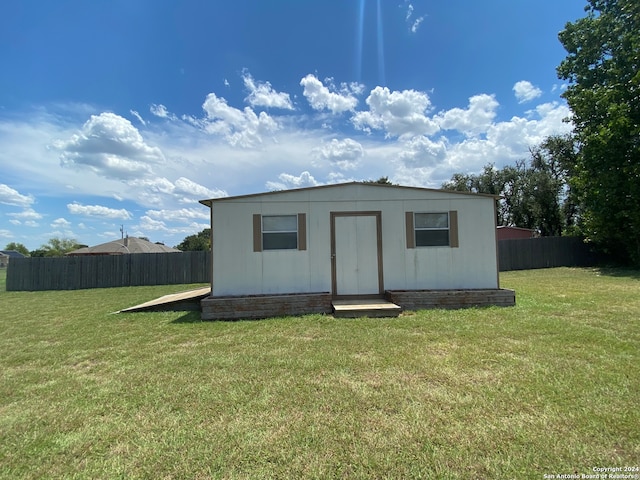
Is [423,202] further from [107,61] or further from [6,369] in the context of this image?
[107,61]

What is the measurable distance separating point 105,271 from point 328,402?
48.9 feet

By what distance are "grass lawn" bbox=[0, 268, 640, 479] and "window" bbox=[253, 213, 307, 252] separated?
2313 mm

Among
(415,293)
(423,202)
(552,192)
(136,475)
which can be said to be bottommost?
(136,475)

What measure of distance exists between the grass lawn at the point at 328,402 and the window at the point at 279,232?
7.62ft

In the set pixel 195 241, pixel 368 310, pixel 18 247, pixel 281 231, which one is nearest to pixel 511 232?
pixel 368 310

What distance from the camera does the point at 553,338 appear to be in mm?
4523

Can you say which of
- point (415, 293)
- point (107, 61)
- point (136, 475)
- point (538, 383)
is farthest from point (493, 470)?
point (107, 61)

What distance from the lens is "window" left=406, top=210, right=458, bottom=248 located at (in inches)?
292

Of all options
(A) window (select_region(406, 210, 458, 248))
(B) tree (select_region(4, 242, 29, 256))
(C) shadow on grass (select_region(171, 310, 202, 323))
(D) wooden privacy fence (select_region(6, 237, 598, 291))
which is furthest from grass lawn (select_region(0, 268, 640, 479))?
(B) tree (select_region(4, 242, 29, 256))

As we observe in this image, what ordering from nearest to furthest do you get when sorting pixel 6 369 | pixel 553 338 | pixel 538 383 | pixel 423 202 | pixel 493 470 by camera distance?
1. pixel 493 470
2. pixel 538 383
3. pixel 6 369
4. pixel 553 338
5. pixel 423 202

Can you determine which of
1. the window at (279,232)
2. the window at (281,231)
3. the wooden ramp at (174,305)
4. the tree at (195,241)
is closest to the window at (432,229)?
the window at (281,231)

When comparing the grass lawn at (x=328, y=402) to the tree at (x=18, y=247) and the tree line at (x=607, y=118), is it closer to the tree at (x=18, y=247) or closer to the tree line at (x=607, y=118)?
the tree line at (x=607, y=118)

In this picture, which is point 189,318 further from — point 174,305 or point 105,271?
point 105,271

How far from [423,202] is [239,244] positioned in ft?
13.8
